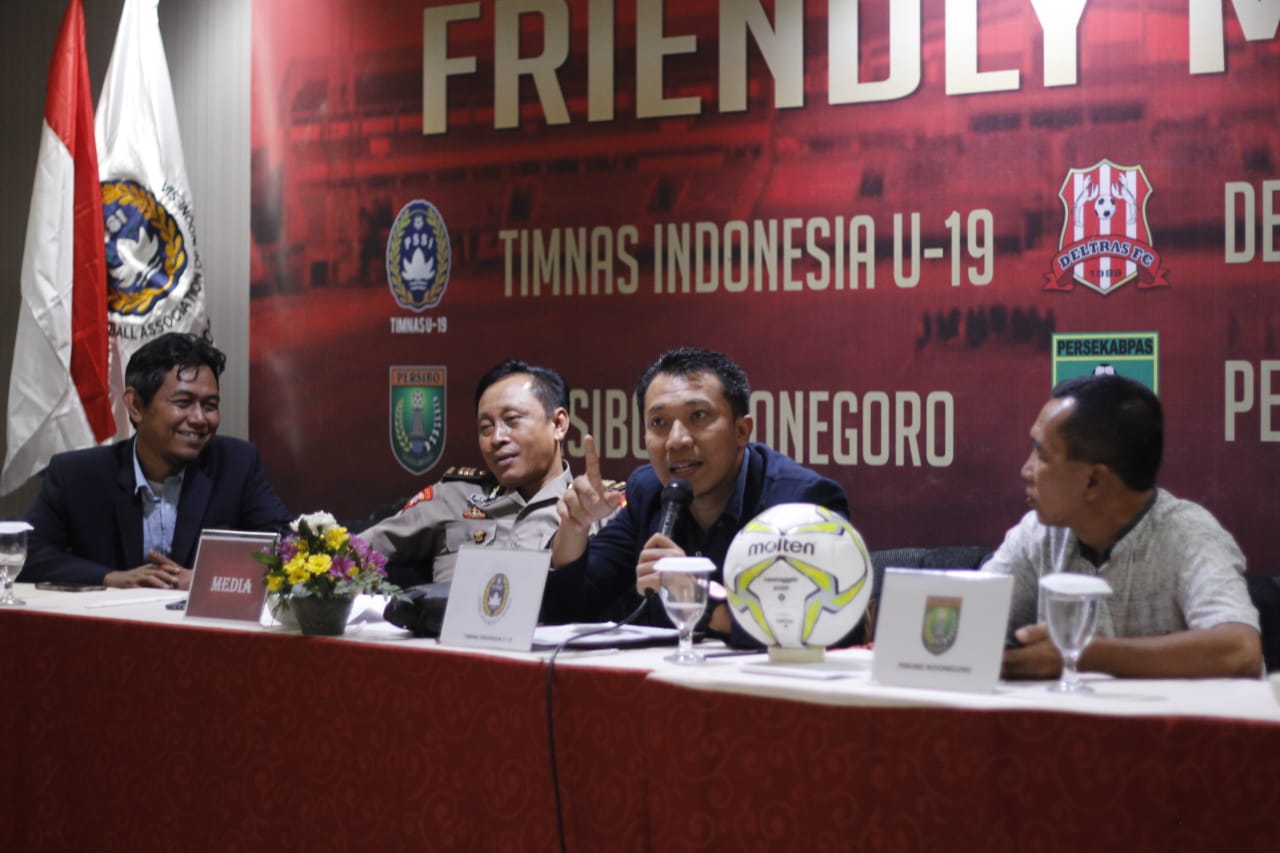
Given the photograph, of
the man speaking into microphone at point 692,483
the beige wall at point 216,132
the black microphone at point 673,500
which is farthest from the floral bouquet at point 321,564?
the beige wall at point 216,132

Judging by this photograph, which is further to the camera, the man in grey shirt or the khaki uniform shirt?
the khaki uniform shirt

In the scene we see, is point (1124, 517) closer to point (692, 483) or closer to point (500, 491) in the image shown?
point (692, 483)

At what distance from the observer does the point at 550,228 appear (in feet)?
13.1

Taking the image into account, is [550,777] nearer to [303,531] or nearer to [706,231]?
[303,531]

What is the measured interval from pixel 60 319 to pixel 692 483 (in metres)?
2.50

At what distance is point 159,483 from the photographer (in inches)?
143

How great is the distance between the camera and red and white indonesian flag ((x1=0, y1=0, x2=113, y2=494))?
4.16m

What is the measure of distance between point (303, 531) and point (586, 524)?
0.51 m

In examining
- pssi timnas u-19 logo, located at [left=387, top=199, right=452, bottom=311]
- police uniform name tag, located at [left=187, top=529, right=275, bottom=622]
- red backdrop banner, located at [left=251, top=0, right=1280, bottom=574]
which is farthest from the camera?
pssi timnas u-19 logo, located at [left=387, top=199, right=452, bottom=311]

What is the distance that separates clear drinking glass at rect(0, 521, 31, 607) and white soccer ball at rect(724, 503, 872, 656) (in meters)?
1.54

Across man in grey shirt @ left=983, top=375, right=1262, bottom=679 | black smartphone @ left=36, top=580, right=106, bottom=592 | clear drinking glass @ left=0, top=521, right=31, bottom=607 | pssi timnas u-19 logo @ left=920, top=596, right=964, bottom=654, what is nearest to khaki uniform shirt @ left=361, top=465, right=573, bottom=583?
black smartphone @ left=36, top=580, right=106, bottom=592

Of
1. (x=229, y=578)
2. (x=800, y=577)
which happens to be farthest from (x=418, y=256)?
(x=800, y=577)

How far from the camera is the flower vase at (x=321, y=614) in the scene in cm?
229

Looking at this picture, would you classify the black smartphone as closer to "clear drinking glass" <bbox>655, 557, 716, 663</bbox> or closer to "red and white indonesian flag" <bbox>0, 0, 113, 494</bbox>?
"red and white indonesian flag" <bbox>0, 0, 113, 494</bbox>
